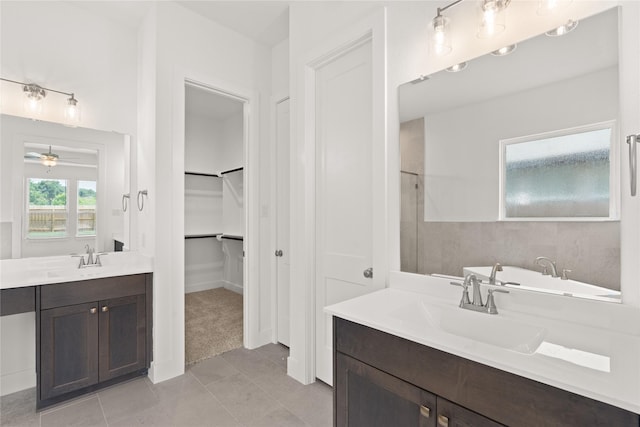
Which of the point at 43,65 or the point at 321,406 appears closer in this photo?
the point at 321,406

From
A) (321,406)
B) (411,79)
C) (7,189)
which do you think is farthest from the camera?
(7,189)

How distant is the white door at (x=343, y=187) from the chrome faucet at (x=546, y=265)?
766 millimetres

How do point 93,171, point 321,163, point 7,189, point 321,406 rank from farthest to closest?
point 93,171 → point 321,163 → point 7,189 → point 321,406

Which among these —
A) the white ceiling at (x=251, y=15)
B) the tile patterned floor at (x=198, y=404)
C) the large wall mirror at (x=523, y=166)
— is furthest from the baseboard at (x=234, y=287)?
the large wall mirror at (x=523, y=166)

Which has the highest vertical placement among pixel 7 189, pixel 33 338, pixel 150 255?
pixel 7 189

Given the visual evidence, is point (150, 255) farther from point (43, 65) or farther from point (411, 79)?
point (411, 79)

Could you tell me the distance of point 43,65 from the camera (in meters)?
2.26

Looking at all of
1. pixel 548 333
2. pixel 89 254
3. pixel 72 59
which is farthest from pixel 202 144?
pixel 548 333

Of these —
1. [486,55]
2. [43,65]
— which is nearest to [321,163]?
[486,55]

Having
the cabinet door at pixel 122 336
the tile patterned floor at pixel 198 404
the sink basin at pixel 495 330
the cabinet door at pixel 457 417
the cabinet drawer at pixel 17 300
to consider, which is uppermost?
the sink basin at pixel 495 330

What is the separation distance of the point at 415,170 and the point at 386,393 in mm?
1090

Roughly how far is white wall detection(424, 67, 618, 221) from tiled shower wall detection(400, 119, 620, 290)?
60 millimetres

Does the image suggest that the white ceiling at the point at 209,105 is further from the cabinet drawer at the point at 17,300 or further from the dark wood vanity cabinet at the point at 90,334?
the cabinet drawer at the point at 17,300

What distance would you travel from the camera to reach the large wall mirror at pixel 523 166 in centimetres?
111
